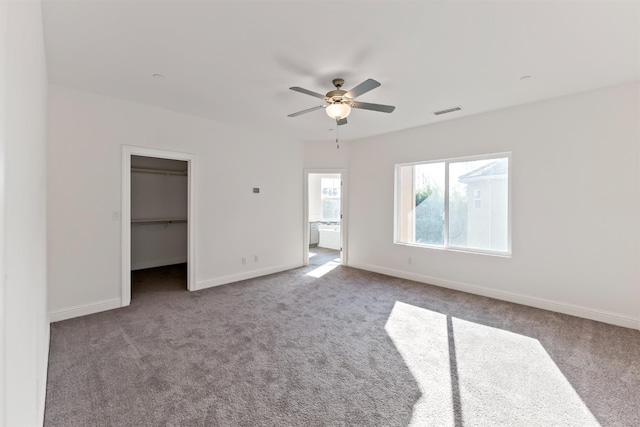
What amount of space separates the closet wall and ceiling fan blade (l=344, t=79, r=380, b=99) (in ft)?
15.5

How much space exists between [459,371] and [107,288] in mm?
4008

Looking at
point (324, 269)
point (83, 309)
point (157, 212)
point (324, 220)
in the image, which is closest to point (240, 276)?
point (324, 269)

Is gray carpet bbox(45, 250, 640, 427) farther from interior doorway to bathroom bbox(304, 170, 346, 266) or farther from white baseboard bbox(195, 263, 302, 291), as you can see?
interior doorway to bathroom bbox(304, 170, 346, 266)

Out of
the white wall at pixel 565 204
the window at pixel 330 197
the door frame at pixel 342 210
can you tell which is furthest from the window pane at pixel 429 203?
the window at pixel 330 197

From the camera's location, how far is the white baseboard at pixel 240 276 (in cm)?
438

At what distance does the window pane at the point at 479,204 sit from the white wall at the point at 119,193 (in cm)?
295

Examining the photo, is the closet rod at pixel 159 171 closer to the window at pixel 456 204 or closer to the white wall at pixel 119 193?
the white wall at pixel 119 193

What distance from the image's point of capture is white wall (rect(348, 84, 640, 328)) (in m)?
3.12

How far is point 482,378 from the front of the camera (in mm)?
2191

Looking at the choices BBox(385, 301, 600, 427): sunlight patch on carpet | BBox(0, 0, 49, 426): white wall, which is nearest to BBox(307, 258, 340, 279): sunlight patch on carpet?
BBox(385, 301, 600, 427): sunlight patch on carpet

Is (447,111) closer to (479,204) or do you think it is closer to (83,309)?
(479,204)

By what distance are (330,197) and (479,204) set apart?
5.73m

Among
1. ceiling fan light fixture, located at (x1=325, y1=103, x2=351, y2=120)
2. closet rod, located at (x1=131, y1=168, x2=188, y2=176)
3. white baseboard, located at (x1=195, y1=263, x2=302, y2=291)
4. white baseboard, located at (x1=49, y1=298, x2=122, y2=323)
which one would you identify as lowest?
white baseboard, located at (x1=49, y1=298, x2=122, y2=323)

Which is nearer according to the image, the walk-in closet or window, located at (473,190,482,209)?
window, located at (473,190,482,209)
